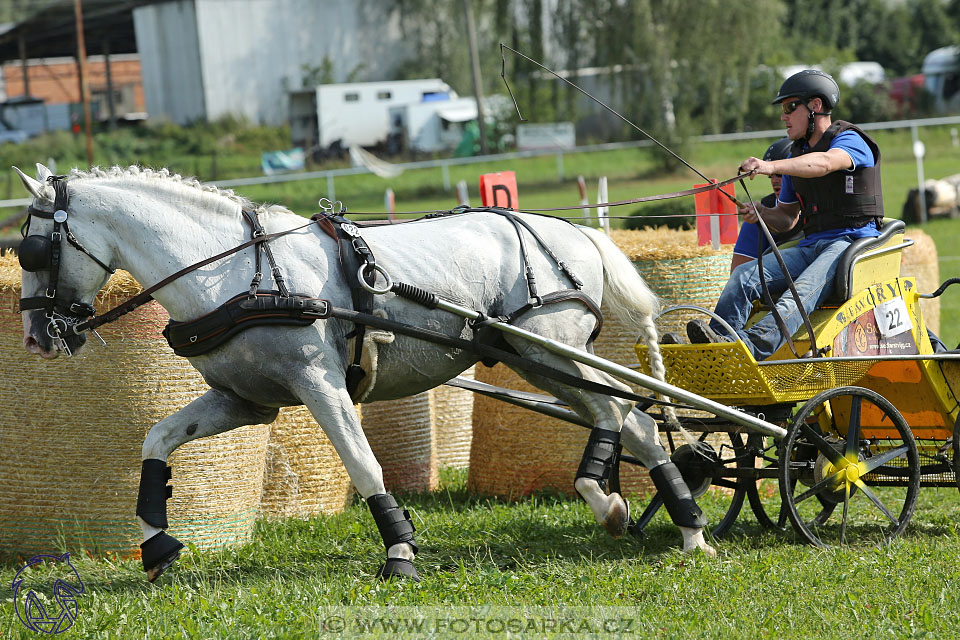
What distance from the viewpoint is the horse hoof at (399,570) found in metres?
4.66

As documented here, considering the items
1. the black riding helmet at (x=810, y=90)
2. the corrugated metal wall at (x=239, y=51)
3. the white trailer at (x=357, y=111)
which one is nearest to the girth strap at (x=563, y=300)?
the black riding helmet at (x=810, y=90)

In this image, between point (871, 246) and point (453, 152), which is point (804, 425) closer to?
point (871, 246)

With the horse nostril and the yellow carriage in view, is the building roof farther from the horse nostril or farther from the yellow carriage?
the yellow carriage

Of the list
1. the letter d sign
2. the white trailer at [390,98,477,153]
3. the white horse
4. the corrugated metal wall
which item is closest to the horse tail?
the white horse

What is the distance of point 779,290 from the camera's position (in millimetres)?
5613

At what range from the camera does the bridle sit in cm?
457

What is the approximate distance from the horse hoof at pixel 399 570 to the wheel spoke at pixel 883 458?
2.38m

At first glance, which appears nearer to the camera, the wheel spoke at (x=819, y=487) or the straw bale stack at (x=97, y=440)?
the wheel spoke at (x=819, y=487)

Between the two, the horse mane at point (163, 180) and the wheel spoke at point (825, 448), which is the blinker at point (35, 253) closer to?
the horse mane at point (163, 180)

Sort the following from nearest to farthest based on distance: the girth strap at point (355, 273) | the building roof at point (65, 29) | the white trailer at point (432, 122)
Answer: the girth strap at point (355, 273), the white trailer at point (432, 122), the building roof at point (65, 29)

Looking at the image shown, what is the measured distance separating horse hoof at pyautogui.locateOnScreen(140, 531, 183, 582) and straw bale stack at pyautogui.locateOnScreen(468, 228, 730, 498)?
252cm

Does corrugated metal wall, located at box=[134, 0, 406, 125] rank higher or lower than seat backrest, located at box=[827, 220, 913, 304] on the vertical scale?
higher

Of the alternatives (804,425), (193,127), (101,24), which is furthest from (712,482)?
(101,24)

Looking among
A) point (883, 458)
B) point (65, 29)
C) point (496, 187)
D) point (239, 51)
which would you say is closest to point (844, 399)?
point (883, 458)
